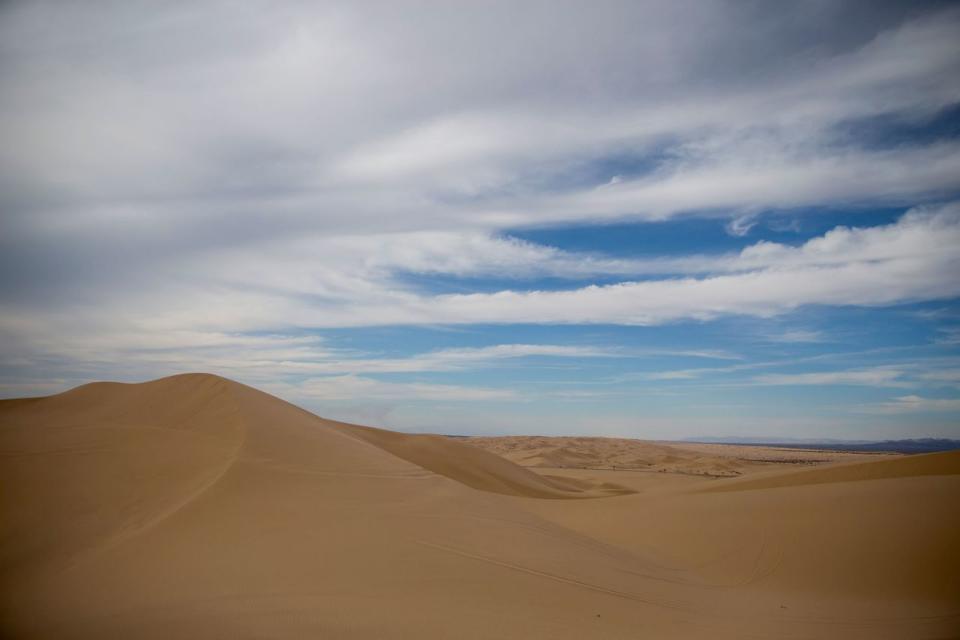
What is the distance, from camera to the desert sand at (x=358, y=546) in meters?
5.43

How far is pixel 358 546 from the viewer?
22.2 feet

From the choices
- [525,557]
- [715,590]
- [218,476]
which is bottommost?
[715,590]

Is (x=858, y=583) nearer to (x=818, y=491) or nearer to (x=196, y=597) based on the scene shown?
(x=818, y=491)

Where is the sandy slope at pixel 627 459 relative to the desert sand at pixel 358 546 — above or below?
below

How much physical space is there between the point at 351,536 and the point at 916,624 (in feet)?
21.3

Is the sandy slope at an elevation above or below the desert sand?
below

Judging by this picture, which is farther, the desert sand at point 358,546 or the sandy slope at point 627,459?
the sandy slope at point 627,459

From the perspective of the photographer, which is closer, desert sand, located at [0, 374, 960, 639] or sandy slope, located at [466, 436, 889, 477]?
desert sand, located at [0, 374, 960, 639]

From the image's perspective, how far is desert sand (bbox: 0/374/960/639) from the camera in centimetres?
543

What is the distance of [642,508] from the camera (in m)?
13.5

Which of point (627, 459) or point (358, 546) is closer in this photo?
point (358, 546)

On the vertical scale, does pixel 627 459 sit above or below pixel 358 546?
below

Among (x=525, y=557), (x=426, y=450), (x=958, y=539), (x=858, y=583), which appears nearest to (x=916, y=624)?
(x=858, y=583)

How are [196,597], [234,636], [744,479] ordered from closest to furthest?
1. [234,636]
2. [196,597]
3. [744,479]
